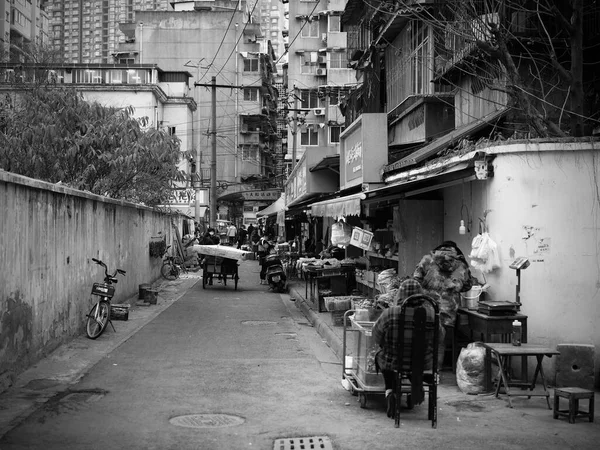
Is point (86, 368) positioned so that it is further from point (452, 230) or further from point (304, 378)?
point (452, 230)

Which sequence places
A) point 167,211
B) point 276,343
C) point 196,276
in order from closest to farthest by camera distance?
point 276,343 < point 167,211 < point 196,276

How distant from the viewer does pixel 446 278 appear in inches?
405

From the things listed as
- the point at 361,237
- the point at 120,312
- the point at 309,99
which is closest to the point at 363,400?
the point at 361,237

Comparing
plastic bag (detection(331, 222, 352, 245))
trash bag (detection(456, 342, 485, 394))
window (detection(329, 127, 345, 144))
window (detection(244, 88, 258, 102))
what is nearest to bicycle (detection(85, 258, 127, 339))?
plastic bag (detection(331, 222, 352, 245))

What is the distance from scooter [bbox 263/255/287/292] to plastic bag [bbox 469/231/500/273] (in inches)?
611

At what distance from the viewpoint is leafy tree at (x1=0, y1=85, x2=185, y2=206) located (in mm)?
21203

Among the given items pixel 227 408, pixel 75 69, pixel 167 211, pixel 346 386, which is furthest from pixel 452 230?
pixel 75 69

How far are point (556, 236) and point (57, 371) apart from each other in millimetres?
7178

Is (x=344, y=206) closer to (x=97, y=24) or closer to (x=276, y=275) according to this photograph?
(x=276, y=275)

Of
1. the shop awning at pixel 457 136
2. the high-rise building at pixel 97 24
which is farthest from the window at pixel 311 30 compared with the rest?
the high-rise building at pixel 97 24

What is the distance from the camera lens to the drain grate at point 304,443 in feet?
23.0

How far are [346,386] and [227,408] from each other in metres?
1.52

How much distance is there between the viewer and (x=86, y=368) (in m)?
11.2

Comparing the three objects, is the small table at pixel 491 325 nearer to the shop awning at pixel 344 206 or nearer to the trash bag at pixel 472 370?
the trash bag at pixel 472 370
